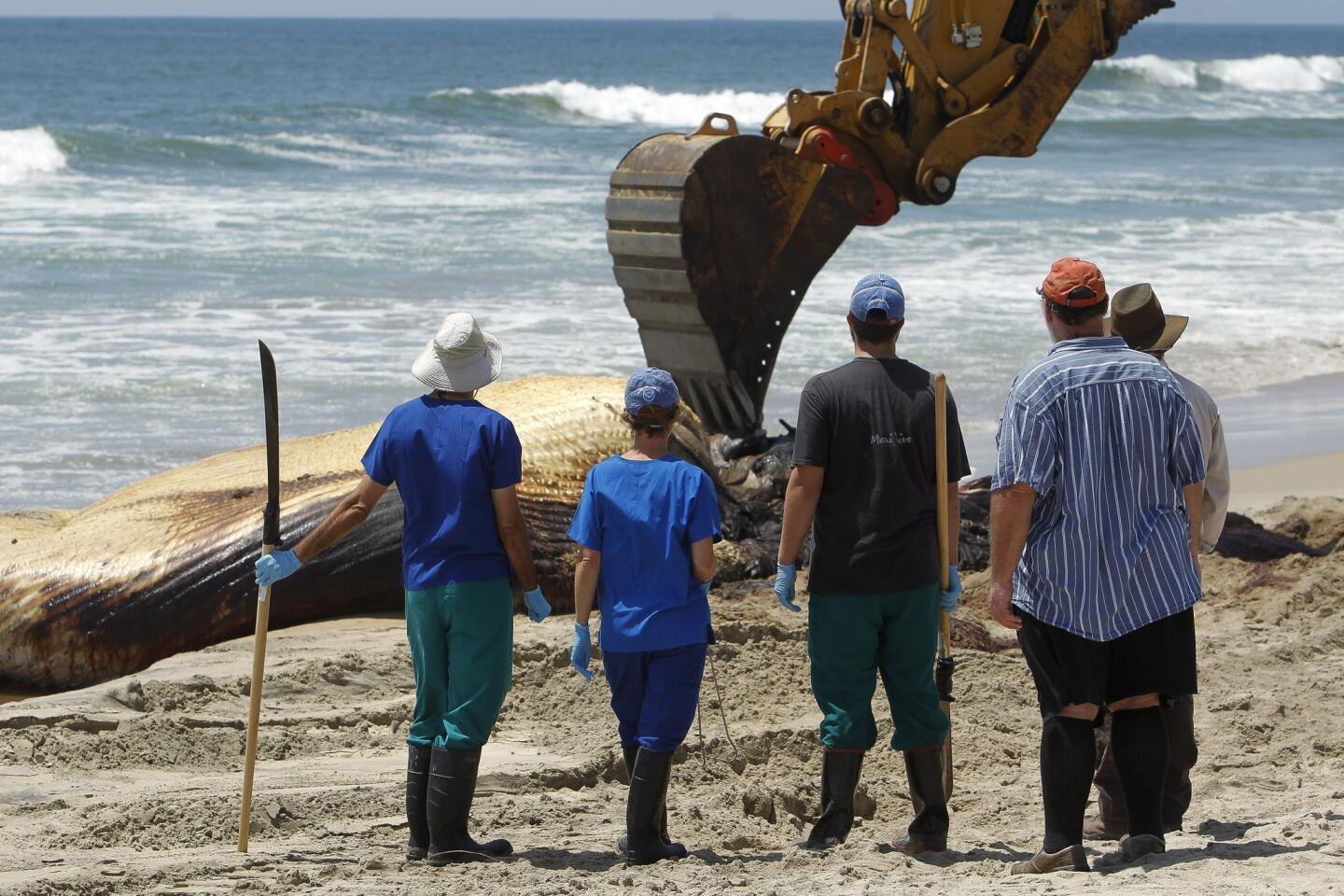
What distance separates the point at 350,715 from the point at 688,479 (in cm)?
215

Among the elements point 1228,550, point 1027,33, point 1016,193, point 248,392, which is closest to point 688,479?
point 1228,550

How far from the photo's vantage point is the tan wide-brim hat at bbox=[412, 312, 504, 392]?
4641 millimetres

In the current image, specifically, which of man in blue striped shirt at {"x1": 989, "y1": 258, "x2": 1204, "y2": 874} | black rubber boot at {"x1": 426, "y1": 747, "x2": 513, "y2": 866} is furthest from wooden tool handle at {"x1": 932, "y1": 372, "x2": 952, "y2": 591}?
black rubber boot at {"x1": 426, "y1": 747, "x2": 513, "y2": 866}

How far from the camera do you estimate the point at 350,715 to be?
6.09 m

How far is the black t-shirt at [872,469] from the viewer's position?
15.0ft

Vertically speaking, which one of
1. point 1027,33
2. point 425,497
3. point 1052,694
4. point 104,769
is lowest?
point 104,769

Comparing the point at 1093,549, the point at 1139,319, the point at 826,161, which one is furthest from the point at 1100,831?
the point at 826,161

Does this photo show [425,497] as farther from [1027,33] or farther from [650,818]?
[1027,33]

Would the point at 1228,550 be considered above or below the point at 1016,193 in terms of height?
below

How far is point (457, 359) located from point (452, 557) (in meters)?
0.54

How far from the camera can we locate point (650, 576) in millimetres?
4539

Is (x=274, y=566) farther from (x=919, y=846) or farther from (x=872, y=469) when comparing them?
(x=919, y=846)

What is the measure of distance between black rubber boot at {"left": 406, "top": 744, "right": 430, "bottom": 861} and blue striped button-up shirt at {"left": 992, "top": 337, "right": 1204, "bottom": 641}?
5.76 ft

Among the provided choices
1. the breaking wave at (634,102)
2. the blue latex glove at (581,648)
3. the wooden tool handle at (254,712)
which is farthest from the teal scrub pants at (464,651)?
the breaking wave at (634,102)
